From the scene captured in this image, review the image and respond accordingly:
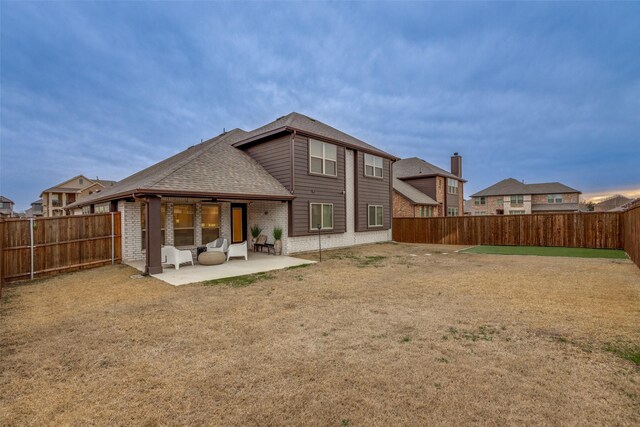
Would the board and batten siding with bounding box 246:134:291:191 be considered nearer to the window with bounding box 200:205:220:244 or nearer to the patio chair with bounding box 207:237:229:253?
the window with bounding box 200:205:220:244

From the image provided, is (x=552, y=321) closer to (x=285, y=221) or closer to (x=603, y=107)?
(x=285, y=221)

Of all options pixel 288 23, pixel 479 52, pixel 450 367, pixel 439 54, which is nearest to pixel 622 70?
pixel 479 52

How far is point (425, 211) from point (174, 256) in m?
22.7

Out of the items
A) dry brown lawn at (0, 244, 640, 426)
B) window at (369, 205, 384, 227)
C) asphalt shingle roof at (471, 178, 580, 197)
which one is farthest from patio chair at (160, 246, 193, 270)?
asphalt shingle roof at (471, 178, 580, 197)

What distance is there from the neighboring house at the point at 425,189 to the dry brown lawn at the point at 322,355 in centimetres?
1816

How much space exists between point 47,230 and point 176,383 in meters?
9.11

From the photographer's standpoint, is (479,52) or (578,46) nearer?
(578,46)

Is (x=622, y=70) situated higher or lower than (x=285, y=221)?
higher

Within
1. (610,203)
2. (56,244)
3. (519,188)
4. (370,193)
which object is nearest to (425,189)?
(370,193)

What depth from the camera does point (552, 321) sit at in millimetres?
4699

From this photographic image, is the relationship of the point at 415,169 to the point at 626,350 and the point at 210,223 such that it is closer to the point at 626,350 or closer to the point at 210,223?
the point at 210,223

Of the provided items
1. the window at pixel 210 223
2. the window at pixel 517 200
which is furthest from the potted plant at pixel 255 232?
the window at pixel 517 200

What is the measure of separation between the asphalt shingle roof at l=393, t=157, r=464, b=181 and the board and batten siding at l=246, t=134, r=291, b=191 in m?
19.4

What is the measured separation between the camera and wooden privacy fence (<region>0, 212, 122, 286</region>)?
8.13 metres
